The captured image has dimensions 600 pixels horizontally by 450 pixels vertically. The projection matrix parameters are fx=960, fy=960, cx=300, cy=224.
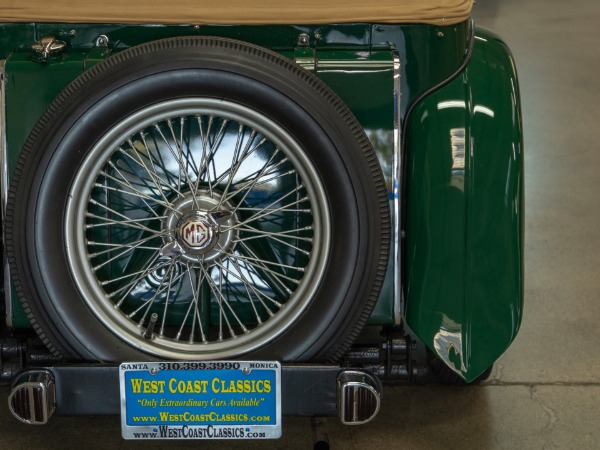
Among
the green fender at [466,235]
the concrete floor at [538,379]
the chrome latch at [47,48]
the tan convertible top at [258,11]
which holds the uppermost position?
the tan convertible top at [258,11]

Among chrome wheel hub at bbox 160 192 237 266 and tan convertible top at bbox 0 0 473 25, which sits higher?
tan convertible top at bbox 0 0 473 25

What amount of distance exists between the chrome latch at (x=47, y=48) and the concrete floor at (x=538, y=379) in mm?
1152

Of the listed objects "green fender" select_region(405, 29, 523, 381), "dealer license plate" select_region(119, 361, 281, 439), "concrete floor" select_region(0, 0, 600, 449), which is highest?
"green fender" select_region(405, 29, 523, 381)

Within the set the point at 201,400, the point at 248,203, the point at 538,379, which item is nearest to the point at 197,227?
the point at 248,203

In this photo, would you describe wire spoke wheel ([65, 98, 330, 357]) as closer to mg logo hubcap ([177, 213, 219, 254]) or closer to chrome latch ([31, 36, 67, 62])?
mg logo hubcap ([177, 213, 219, 254])

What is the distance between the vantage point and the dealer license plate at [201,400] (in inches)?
98.7

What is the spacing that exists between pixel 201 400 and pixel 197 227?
1.50 ft

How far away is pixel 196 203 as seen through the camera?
8.55 ft

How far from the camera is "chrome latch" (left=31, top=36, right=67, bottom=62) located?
8.80 ft

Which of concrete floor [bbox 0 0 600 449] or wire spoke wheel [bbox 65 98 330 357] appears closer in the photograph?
wire spoke wheel [bbox 65 98 330 357]

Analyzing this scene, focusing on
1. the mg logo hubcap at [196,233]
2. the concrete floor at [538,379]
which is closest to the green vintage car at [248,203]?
the mg logo hubcap at [196,233]

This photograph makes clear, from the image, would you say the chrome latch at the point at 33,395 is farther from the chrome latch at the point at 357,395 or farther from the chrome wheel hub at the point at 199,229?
the chrome latch at the point at 357,395

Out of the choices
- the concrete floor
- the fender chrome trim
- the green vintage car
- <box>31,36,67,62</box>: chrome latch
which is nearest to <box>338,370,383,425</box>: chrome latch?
the green vintage car

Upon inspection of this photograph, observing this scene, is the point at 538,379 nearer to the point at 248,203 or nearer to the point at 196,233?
the point at 248,203
